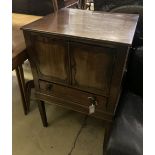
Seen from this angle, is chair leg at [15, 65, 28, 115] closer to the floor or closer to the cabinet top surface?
the floor

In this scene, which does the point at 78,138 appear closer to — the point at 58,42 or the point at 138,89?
the point at 138,89

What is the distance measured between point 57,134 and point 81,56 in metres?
0.82

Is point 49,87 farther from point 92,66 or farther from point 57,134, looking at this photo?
point 57,134

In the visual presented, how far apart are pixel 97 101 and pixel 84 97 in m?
0.09

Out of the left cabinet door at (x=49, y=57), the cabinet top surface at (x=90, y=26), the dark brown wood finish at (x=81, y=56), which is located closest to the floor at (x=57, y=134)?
the dark brown wood finish at (x=81, y=56)

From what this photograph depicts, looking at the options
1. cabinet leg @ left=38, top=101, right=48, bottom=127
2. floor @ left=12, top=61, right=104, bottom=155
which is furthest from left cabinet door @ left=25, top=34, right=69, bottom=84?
floor @ left=12, top=61, right=104, bottom=155

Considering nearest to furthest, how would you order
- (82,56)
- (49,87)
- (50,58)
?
(82,56)
(50,58)
(49,87)

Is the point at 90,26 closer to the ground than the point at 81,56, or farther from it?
farther from it

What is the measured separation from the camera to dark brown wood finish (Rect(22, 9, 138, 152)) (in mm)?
879

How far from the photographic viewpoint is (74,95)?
1146 mm

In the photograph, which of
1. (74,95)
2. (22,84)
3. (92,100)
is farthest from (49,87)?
(22,84)

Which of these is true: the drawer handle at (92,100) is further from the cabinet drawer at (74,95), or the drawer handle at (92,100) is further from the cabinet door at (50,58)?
the cabinet door at (50,58)

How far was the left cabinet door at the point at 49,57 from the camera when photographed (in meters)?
0.99
